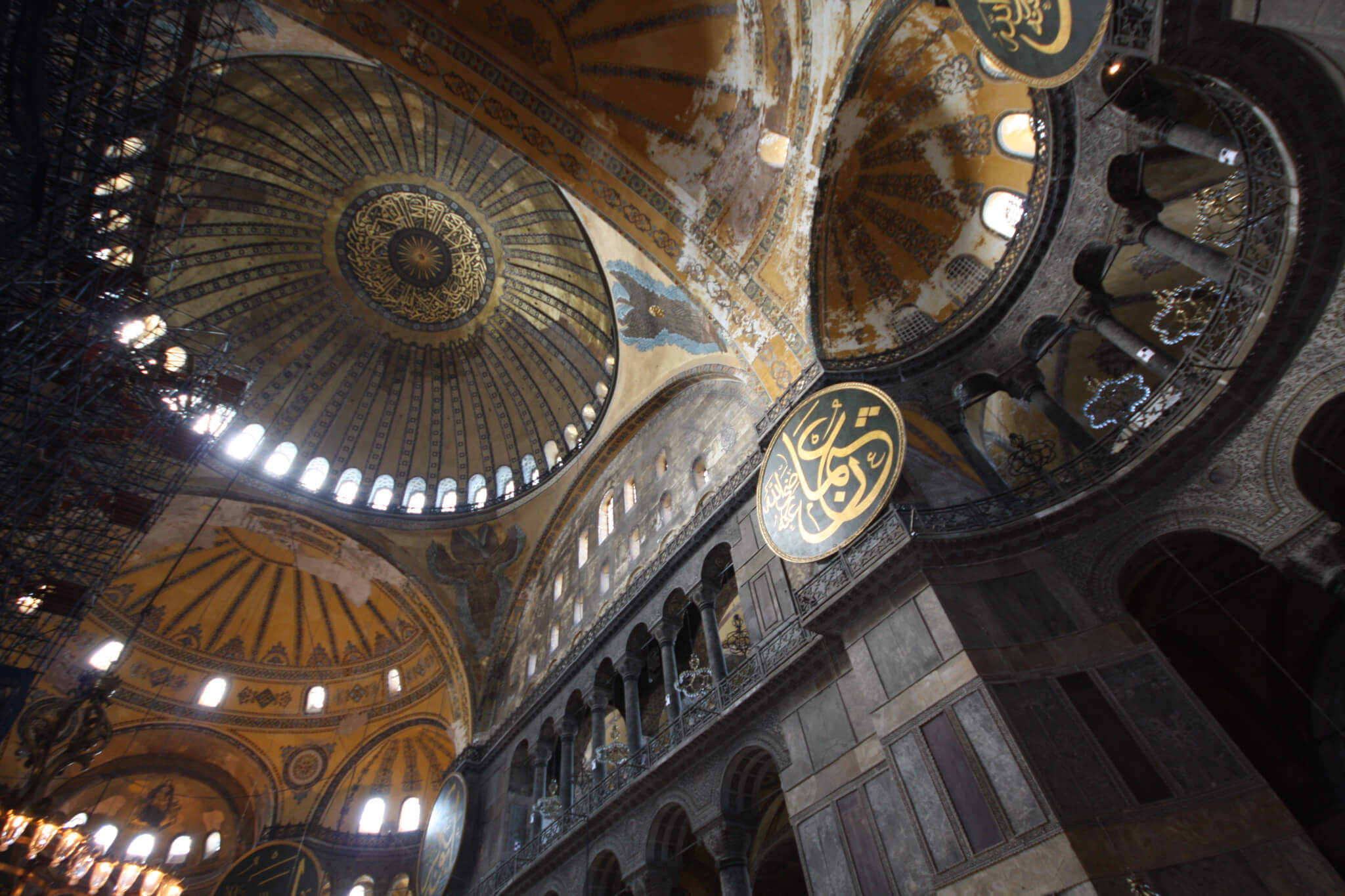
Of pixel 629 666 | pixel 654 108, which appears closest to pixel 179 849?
pixel 629 666

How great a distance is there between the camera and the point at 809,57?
347 inches

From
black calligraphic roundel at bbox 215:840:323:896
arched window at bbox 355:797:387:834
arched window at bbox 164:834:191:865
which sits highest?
arched window at bbox 355:797:387:834

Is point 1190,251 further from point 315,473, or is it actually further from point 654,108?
point 315,473

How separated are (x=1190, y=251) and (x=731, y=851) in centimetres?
748

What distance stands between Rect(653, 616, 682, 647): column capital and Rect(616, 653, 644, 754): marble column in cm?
87

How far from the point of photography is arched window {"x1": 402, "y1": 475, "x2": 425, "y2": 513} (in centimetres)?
1702

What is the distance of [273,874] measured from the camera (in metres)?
12.3

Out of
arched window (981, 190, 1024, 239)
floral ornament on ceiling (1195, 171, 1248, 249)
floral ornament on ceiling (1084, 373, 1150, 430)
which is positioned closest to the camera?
floral ornament on ceiling (1195, 171, 1248, 249)

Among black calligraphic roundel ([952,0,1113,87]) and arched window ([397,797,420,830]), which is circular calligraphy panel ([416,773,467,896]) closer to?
arched window ([397,797,420,830])

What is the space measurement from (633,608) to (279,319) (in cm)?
1164

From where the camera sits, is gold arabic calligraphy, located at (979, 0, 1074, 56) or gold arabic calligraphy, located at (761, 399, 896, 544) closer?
gold arabic calligraphy, located at (979, 0, 1074, 56)

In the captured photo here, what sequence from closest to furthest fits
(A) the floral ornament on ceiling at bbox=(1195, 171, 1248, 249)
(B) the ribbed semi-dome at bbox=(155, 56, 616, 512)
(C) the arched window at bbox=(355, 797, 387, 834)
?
(A) the floral ornament on ceiling at bbox=(1195, 171, 1248, 249) < (B) the ribbed semi-dome at bbox=(155, 56, 616, 512) < (C) the arched window at bbox=(355, 797, 387, 834)

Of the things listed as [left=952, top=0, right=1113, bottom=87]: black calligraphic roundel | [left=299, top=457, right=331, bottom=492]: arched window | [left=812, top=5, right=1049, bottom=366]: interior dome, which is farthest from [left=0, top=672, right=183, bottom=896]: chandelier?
[left=952, top=0, right=1113, bottom=87]: black calligraphic roundel

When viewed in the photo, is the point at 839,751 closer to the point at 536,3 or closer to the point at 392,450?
the point at 536,3
